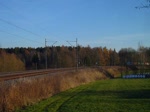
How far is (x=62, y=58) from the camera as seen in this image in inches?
5025

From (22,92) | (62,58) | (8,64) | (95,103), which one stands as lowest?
(95,103)

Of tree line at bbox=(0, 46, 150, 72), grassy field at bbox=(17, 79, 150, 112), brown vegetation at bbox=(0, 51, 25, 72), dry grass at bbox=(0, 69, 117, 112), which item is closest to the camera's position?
grassy field at bbox=(17, 79, 150, 112)

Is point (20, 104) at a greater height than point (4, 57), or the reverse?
point (4, 57)

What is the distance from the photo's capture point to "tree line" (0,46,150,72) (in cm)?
9200

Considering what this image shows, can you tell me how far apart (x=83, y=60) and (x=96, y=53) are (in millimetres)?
7357

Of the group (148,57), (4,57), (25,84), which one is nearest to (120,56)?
(148,57)

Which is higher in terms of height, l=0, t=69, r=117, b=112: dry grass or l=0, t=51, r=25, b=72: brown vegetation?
l=0, t=51, r=25, b=72: brown vegetation

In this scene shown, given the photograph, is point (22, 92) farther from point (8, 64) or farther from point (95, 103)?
point (8, 64)

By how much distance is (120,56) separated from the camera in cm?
18862

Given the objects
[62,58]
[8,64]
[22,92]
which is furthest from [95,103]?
[62,58]

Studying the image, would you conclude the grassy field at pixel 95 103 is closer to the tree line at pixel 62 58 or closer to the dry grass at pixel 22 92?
the dry grass at pixel 22 92

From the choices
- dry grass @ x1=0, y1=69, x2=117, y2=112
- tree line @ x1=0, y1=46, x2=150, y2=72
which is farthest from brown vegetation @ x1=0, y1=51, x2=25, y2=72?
dry grass @ x1=0, y1=69, x2=117, y2=112

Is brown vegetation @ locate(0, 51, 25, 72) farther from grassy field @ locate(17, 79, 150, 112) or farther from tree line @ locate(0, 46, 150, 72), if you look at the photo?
grassy field @ locate(17, 79, 150, 112)

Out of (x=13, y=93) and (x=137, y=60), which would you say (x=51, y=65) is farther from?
(x=13, y=93)
